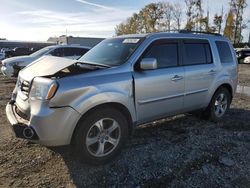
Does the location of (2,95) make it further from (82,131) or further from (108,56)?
(82,131)

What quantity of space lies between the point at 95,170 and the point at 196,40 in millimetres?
3265

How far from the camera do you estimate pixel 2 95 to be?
9.40m

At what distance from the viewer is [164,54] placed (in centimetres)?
502

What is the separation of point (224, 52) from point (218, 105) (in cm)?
117

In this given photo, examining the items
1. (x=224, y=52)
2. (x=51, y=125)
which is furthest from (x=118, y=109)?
(x=224, y=52)

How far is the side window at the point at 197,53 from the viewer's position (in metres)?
5.43

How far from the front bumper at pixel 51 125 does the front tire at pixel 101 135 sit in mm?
158

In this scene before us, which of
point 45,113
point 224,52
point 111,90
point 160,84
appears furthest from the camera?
point 224,52

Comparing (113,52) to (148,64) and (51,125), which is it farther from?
(51,125)

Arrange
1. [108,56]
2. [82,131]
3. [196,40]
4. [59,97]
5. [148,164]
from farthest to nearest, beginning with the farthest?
[196,40]
[108,56]
[148,164]
[82,131]
[59,97]

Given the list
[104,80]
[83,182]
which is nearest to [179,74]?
[104,80]

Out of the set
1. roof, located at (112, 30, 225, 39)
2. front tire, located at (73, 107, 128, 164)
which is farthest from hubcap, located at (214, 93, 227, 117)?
front tire, located at (73, 107, 128, 164)

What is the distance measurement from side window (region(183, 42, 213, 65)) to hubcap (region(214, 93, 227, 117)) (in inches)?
38.2

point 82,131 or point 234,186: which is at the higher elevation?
point 82,131
